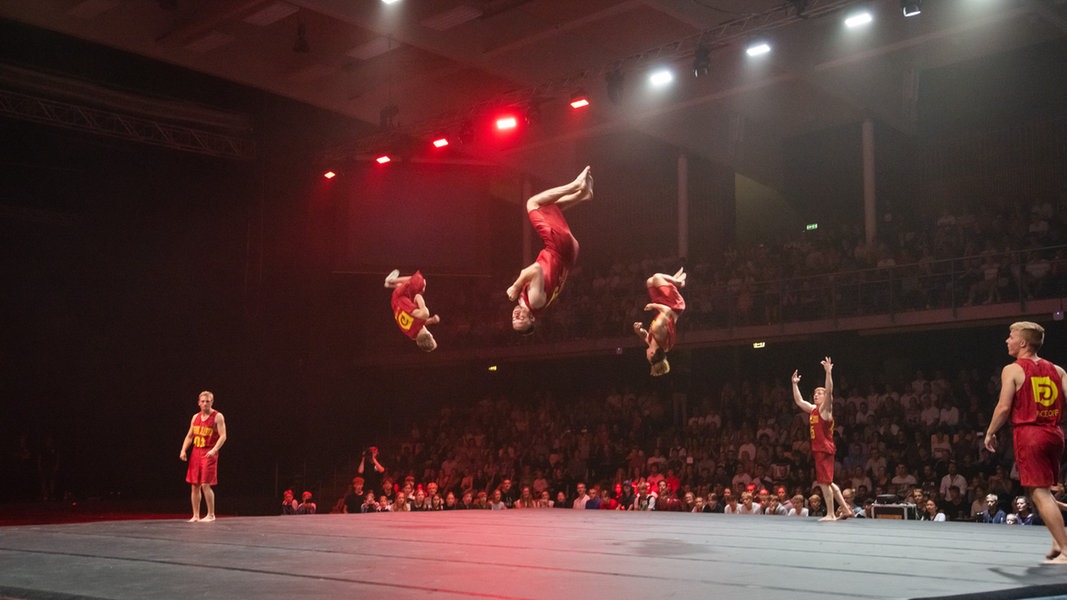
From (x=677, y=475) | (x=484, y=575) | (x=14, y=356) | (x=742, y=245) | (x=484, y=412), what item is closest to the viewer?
(x=484, y=575)

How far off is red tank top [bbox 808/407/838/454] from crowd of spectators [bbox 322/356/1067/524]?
114cm

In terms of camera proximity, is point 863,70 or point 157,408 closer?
point 863,70

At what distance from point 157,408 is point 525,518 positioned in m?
10.3

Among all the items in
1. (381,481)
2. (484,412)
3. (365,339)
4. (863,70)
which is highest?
(863,70)

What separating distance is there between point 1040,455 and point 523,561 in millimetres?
3532

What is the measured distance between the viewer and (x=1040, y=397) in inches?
244

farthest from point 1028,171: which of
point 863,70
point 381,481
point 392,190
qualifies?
point 381,481

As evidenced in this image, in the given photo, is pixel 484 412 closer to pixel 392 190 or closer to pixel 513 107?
pixel 392 190

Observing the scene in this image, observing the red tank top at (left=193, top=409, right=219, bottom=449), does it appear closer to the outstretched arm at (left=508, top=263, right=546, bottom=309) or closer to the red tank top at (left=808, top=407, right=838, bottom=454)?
the outstretched arm at (left=508, top=263, right=546, bottom=309)

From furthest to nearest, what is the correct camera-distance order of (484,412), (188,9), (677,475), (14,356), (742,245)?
(484,412)
(742,245)
(14,356)
(677,475)
(188,9)

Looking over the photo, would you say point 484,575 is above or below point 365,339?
below

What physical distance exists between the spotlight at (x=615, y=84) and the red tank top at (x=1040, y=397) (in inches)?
376

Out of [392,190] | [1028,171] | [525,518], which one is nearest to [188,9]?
[392,190]

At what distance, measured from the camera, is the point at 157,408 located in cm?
1930
